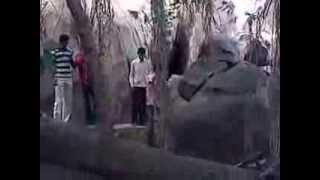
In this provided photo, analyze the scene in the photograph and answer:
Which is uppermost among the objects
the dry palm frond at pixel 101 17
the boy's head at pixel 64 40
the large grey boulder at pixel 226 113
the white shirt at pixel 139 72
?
the dry palm frond at pixel 101 17

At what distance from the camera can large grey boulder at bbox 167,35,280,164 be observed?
10727 mm

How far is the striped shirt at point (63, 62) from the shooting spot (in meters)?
10.7

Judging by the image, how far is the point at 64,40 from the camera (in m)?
10.7

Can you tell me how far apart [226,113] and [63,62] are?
4.60ft

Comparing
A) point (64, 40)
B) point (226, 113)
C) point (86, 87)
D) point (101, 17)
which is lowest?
point (226, 113)

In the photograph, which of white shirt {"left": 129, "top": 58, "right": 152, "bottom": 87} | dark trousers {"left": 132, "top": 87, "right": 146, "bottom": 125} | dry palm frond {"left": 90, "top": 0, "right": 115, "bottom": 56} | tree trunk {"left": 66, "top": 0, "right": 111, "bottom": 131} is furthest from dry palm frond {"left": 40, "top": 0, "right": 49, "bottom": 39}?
dark trousers {"left": 132, "top": 87, "right": 146, "bottom": 125}

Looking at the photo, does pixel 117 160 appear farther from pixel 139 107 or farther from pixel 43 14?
pixel 43 14

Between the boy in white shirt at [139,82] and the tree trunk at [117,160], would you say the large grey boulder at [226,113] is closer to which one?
the tree trunk at [117,160]

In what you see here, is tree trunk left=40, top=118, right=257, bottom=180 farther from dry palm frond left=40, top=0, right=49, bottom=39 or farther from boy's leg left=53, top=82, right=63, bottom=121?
dry palm frond left=40, top=0, right=49, bottom=39

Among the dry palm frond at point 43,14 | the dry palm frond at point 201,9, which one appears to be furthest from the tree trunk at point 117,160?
the dry palm frond at point 201,9

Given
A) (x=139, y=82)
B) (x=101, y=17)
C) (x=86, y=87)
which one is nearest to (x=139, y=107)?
(x=139, y=82)

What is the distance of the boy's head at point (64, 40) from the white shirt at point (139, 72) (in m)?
0.56
